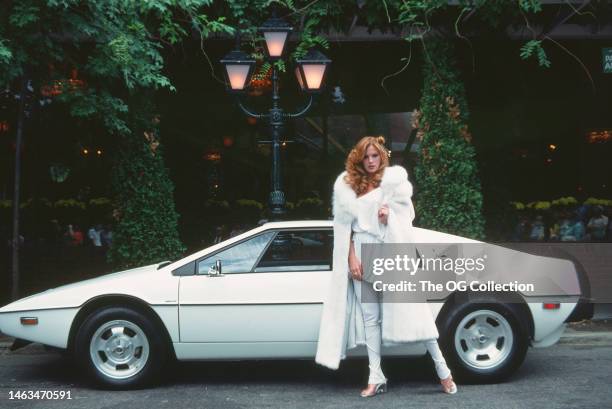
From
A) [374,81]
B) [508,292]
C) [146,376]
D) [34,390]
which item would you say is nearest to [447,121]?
[374,81]

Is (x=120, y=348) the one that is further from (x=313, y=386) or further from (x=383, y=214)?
(x=383, y=214)

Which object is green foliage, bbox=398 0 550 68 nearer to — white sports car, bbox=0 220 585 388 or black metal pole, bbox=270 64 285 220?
black metal pole, bbox=270 64 285 220

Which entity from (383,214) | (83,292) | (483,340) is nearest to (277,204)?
(83,292)

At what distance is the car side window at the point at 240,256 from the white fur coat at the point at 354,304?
800 mm

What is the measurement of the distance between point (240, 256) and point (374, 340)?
141 centimetres

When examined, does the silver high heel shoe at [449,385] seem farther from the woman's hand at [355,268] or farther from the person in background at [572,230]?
the person in background at [572,230]

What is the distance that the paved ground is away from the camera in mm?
5566

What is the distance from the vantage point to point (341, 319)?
5.62 meters

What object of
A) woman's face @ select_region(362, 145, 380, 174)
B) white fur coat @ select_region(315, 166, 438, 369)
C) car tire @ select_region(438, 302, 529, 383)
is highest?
woman's face @ select_region(362, 145, 380, 174)

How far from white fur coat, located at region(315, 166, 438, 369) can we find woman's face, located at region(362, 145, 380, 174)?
0.10m

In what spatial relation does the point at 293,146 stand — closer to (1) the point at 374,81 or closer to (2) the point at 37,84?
(1) the point at 374,81

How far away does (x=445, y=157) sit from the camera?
9977 mm

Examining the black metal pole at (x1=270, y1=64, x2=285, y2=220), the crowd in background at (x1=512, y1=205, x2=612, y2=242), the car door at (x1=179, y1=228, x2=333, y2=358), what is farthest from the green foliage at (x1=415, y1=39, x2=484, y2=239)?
the car door at (x1=179, y1=228, x2=333, y2=358)

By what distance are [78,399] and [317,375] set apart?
7.06 ft
